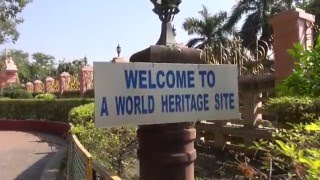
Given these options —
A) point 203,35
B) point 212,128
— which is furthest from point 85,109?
point 203,35

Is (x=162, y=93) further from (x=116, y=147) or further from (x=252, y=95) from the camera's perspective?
(x=252, y=95)

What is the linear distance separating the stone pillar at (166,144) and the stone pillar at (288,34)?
17.0 feet

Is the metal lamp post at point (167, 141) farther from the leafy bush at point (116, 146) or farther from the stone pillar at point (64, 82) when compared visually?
the stone pillar at point (64, 82)

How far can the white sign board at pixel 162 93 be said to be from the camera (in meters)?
1.92

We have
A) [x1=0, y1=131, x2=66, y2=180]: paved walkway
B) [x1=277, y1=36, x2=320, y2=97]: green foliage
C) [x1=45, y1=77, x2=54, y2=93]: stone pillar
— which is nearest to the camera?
[x1=277, y1=36, x2=320, y2=97]: green foliage

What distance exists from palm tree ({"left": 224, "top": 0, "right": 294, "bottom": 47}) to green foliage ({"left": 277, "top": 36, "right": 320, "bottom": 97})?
918 inches

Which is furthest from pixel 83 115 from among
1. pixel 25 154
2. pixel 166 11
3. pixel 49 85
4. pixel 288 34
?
pixel 49 85

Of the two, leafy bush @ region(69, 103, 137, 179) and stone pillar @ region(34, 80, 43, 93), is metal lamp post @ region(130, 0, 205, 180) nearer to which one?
leafy bush @ region(69, 103, 137, 179)

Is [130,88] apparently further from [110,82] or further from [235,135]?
[235,135]

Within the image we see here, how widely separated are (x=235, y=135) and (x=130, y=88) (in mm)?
6961

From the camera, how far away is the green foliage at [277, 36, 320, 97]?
278 cm

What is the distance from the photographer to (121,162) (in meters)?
5.99

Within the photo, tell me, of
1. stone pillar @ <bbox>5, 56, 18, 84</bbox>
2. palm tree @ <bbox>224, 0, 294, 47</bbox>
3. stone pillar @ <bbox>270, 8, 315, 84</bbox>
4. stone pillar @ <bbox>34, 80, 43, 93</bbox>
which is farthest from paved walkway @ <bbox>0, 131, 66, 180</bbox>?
stone pillar @ <bbox>5, 56, 18, 84</bbox>

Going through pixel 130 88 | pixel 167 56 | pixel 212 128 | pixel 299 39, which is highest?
pixel 299 39
